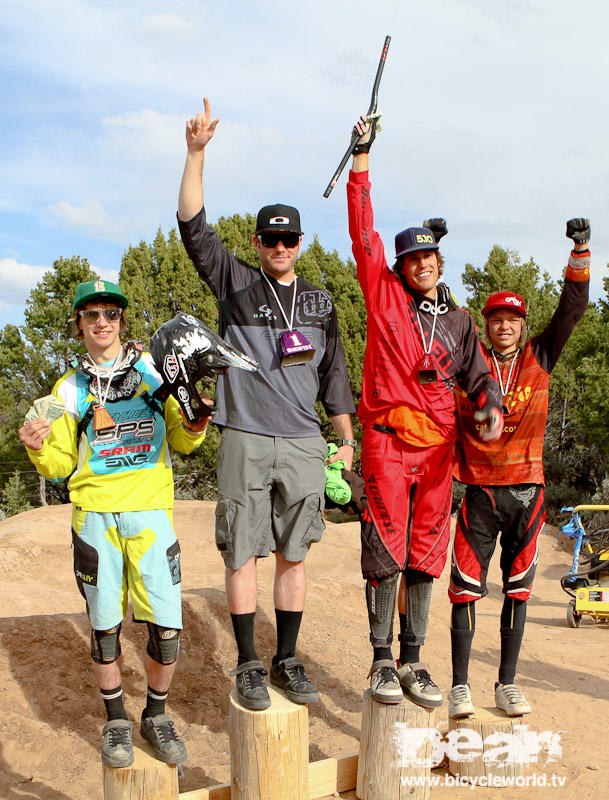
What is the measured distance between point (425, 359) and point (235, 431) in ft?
3.35

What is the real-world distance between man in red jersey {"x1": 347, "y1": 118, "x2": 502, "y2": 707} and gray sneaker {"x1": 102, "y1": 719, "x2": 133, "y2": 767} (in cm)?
115


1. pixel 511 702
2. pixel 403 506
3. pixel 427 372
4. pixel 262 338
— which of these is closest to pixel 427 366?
pixel 427 372

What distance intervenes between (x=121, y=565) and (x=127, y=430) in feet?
1.98

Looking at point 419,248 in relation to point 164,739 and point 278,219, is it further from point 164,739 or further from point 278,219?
point 164,739

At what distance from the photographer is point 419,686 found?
3369 mm

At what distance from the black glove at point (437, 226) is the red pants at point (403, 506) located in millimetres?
1213

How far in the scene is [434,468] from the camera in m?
3.42

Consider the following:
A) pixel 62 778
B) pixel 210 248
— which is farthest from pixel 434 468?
pixel 62 778

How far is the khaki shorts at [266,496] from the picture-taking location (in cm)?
321

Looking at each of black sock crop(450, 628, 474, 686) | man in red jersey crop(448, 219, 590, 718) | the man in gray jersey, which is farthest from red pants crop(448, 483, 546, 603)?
the man in gray jersey

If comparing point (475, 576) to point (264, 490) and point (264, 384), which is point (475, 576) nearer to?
point (264, 490)

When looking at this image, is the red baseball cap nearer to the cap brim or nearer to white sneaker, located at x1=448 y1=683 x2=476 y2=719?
the cap brim

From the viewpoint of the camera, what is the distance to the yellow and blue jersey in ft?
9.85

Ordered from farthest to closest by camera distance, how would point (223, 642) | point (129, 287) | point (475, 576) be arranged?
point (129, 287), point (223, 642), point (475, 576)
